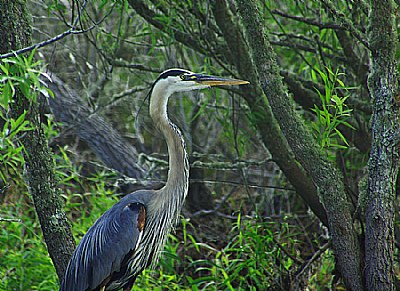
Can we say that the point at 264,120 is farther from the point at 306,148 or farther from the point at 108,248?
the point at 108,248

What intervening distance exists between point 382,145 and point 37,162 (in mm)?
1453

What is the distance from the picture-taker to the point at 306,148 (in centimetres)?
263

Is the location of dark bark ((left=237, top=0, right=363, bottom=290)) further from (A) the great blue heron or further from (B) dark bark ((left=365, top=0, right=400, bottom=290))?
(A) the great blue heron

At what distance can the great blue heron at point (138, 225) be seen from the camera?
2961mm

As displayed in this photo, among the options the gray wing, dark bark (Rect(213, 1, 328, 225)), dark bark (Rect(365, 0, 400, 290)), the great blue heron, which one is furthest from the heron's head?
dark bark (Rect(365, 0, 400, 290))

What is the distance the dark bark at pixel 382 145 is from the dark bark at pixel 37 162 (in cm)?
134

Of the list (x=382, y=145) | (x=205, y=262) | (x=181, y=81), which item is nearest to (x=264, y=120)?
(x=181, y=81)

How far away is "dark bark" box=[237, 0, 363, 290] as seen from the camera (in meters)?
2.63

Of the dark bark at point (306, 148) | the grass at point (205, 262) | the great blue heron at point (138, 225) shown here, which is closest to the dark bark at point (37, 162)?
the great blue heron at point (138, 225)

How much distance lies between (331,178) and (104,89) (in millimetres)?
3054

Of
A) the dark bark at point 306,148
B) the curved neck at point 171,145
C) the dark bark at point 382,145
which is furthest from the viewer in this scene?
the curved neck at point 171,145

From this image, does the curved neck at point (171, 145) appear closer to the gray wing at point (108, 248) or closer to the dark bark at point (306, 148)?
the gray wing at point (108, 248)

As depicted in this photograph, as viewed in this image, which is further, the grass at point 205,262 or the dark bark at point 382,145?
the grass at point 205,262

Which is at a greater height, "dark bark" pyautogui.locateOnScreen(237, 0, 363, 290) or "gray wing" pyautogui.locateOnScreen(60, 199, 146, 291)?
"dark bark" pyautogui.locateOnScreen(237, 0, 363, 290)
